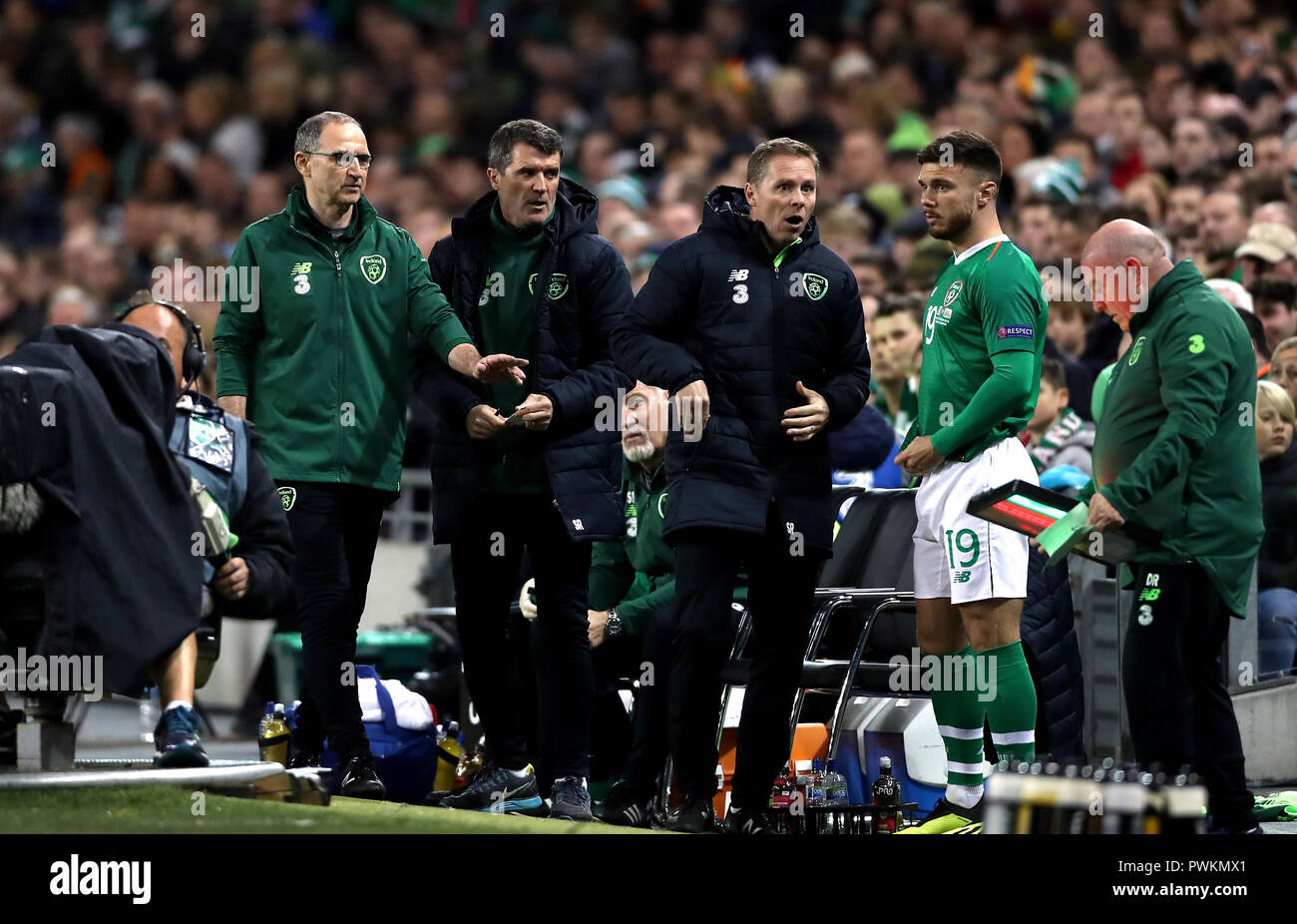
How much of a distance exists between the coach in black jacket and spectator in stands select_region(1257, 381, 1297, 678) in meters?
2.57

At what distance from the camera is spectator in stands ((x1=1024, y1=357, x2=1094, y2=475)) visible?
27.2 feet

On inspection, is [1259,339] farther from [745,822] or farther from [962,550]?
[745,822]

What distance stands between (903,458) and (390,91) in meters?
12.9

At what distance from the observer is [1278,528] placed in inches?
309

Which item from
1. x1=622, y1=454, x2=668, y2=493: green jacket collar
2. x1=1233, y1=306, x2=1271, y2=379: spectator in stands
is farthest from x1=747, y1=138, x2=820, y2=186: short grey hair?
x1=1233, y1=306, x2=1271, y2=379: spectator in stands


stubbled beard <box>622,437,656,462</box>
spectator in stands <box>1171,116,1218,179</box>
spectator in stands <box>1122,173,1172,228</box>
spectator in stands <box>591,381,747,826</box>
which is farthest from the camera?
spectator in stands <box>1171,116,1218,179</box>

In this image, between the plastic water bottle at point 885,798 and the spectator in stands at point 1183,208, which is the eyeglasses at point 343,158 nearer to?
the plastic water bottle at point 885,798

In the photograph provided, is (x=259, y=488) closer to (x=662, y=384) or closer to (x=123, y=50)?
(x=662, y=384)

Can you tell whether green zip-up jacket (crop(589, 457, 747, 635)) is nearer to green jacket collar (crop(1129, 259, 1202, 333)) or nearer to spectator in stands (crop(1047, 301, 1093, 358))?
green jacket collar (crop(1129, 259, 1202, 333))

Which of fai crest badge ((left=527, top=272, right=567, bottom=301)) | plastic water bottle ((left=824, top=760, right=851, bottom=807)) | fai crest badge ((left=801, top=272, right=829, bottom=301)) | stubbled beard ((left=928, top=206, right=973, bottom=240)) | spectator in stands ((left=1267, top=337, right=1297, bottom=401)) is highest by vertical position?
stubbled beard ((left=928, top=206, right=973, bottom=240))

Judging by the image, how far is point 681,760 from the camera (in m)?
6.04

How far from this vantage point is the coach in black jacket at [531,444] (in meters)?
6.43

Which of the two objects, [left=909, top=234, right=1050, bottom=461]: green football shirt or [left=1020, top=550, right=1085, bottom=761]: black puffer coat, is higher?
[left=909, top=234, right=1050, bottom=461]: green football shirt

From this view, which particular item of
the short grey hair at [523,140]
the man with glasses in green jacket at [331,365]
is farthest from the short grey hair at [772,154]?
the man with glasses in green jacket at [331,365]
